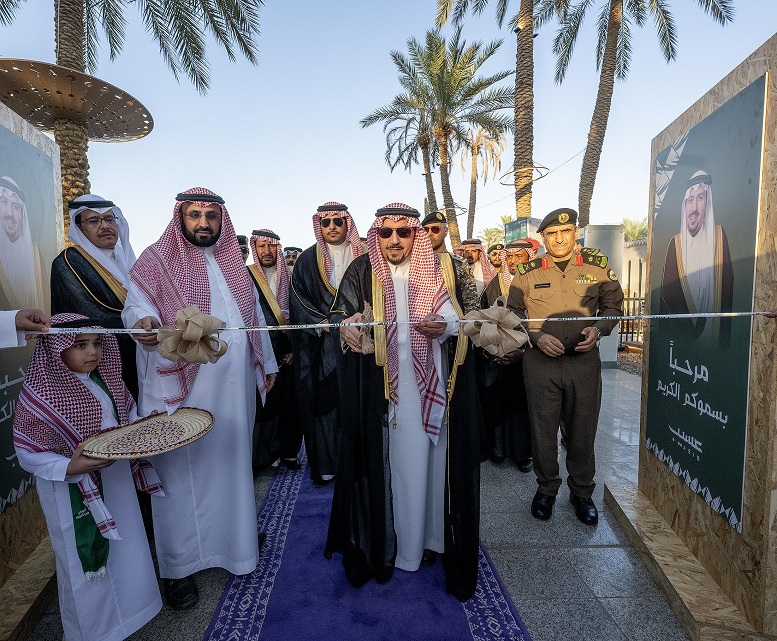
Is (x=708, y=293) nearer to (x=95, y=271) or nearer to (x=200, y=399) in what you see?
(x=200, y=399)

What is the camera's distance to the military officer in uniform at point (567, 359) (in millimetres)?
3223

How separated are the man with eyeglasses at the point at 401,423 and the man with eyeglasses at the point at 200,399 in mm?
578

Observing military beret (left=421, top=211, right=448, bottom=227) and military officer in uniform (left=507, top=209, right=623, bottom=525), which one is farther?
military beret (left=421, top=211, right=448, bottom=227)

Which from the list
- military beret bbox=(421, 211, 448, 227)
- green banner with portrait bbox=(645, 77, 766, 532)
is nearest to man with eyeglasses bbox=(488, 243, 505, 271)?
military beret bbox=(421, 211, 448, 227)

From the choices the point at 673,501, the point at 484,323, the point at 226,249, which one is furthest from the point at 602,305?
the point at 226,249

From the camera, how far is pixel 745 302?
223 cm

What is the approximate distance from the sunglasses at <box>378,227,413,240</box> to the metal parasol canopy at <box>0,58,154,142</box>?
10.2 ft

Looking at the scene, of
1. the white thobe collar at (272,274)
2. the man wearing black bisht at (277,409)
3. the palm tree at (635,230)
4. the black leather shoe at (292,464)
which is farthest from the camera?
the palm tree at (635,230)

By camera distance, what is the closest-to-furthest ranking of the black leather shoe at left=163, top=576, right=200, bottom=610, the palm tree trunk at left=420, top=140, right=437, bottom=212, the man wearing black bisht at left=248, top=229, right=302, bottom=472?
the black leather shoe at left=163, top=576, right=200, bottom=610, the man wearing black bisht at left=248, top=229, right=302, bottom=472, the palm tree trunk at left=420, top=140, right=437, bottom=212

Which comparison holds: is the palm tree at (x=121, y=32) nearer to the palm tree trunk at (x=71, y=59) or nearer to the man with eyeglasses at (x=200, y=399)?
the palm tree trunk at (x=71, y=59)

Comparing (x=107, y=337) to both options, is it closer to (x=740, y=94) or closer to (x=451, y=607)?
(x=451, y=607)

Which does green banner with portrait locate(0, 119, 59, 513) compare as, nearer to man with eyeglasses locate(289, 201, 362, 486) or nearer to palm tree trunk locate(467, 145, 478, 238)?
man with eyeglasses locate(289, 201, 362, 486)

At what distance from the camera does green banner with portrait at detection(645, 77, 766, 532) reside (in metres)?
2.24

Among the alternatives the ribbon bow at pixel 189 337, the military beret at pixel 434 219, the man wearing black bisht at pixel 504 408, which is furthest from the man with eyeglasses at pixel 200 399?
the man wearing black bisht at pixel 504 408
